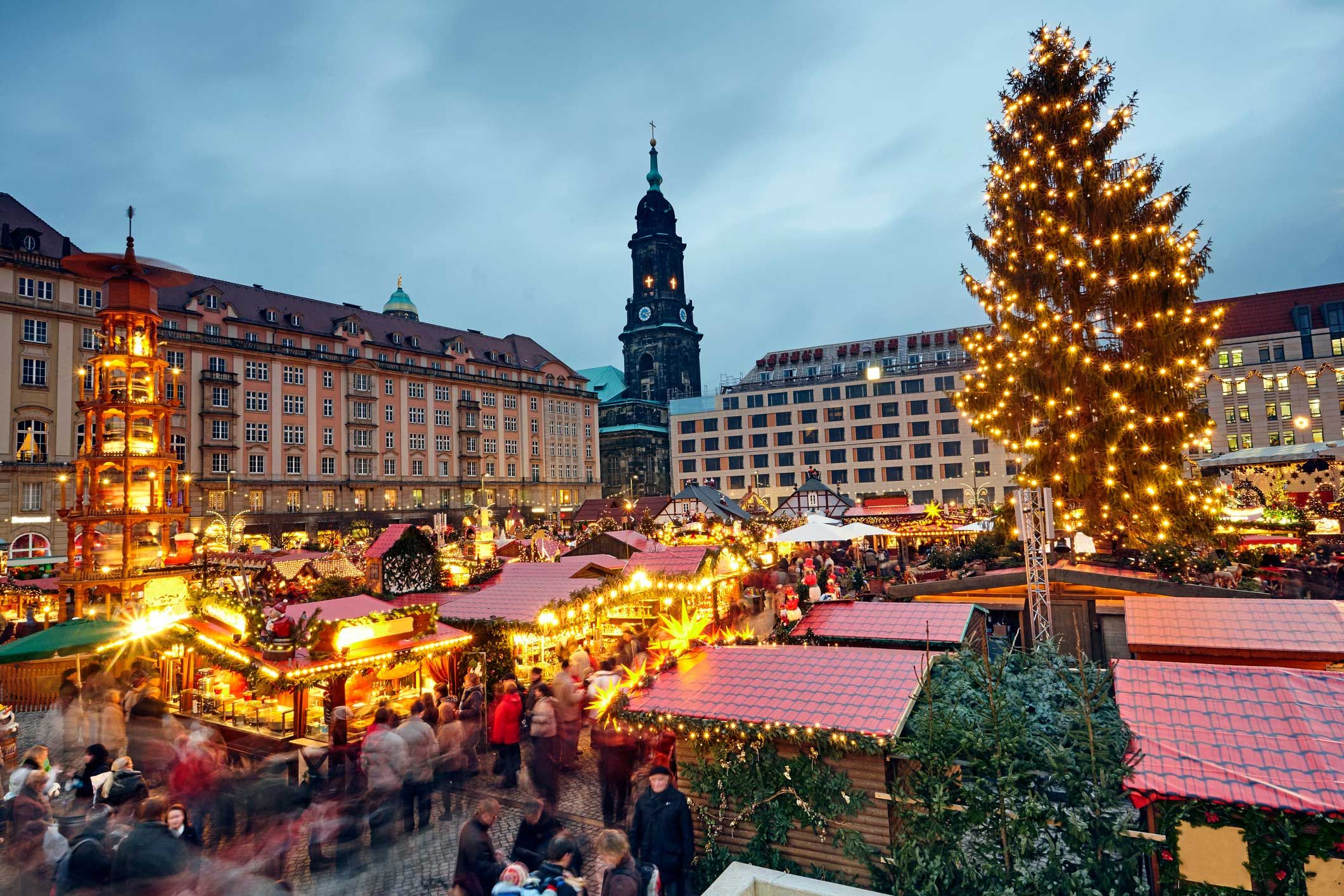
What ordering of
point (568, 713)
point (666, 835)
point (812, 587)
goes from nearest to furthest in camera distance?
point (666, 835), point (568, 713), point (812, 587)

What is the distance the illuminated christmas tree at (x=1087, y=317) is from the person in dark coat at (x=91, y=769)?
17.6m

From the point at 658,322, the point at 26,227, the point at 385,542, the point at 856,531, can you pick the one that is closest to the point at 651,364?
the point at 658,322

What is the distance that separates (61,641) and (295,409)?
45149 millimetres

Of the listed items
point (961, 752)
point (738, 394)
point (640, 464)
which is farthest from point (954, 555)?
point (640, 464)

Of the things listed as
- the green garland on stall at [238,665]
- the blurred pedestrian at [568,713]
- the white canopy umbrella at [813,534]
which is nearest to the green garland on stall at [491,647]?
the blurred pedestrian at [568,713]

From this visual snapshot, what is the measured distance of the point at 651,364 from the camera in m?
90.3

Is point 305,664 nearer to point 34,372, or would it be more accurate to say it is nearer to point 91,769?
point 91,769

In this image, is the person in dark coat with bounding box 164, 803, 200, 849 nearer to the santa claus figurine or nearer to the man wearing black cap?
the man wearing black cap

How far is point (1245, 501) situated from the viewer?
27188mm

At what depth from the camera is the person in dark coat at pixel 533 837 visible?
613 centimetres

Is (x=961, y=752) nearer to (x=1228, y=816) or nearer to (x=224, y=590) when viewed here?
(x=1228, y=816)

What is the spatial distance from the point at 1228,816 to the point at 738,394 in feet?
226

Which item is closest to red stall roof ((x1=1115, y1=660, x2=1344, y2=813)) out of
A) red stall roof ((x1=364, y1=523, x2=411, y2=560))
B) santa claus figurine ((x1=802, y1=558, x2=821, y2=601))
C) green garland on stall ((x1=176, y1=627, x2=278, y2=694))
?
green garland on stall ((x1=176, y1=627, x2=278, y2=694))

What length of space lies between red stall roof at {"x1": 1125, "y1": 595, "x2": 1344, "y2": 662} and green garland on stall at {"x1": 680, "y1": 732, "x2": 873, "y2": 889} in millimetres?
4181
